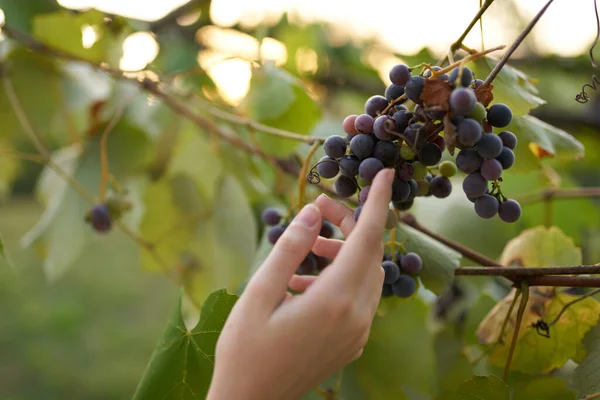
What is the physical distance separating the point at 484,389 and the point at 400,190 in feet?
0.54

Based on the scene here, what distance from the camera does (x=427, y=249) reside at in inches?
16.3

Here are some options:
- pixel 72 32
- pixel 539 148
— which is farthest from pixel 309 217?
pixel 72 32

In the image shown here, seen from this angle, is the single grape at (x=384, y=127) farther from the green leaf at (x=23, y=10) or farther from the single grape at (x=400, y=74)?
the green leaf at (x=23, y=10)

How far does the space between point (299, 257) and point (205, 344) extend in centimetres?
14

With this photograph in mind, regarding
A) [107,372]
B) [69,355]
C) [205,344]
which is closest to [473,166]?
[205,344]

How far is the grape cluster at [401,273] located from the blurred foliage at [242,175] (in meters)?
0.02

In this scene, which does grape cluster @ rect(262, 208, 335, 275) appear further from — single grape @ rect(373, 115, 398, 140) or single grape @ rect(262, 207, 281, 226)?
single grape @ rect(373, 115, 398, 140)

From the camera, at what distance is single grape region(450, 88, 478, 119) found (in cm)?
26

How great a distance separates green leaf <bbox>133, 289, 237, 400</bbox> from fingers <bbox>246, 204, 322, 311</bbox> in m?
0.12

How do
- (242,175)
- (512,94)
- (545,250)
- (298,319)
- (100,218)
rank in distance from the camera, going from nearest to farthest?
(298,319) → (512,94) → (545,250) → (100,218) → (242,175)

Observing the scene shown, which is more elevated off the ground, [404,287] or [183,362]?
[404,287]

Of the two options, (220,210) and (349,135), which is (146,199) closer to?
(220,210)

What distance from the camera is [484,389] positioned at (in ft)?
1.23

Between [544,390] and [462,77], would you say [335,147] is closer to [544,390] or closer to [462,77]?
[462,77]
